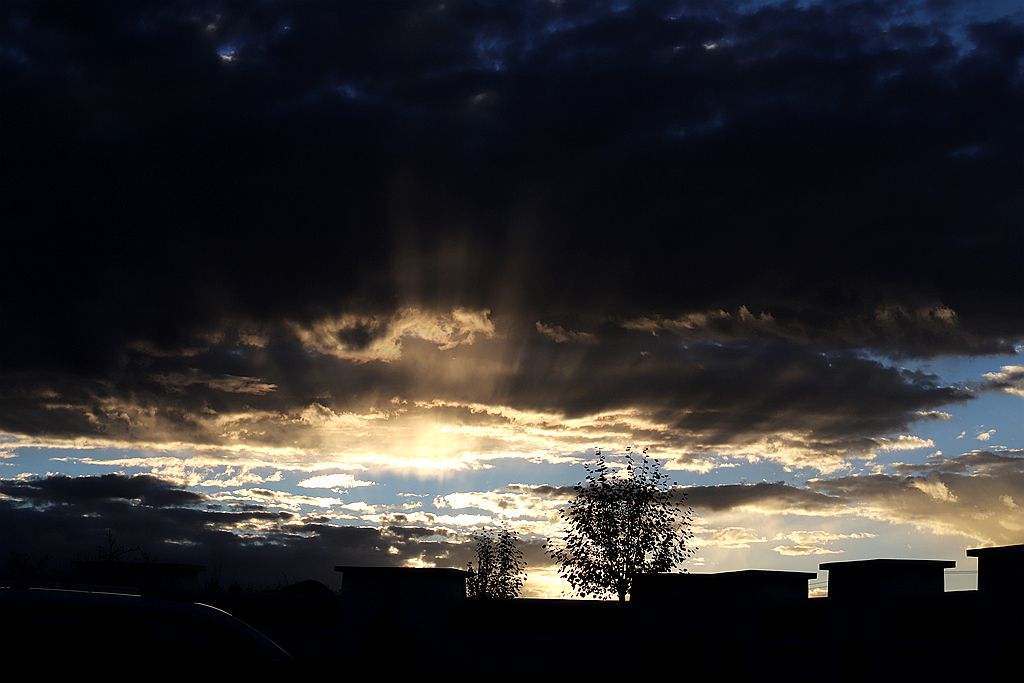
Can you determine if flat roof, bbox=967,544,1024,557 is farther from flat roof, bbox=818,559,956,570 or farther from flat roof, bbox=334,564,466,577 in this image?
flat roof, bbox=334,564,466,577

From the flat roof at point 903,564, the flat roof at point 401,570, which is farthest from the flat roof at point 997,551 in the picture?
the flat roof at point 401,570

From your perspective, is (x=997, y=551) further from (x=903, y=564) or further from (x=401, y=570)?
(x=401, y=570)

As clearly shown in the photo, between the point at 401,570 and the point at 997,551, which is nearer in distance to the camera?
the point at 997,551

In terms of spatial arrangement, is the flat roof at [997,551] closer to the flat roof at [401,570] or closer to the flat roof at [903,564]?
the flat roof at [903,564]

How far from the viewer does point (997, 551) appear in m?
22.3

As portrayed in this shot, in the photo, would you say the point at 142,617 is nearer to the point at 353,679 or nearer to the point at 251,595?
the point at 353,679

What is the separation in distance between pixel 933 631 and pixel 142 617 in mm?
21662

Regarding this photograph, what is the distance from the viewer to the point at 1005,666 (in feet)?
72.0

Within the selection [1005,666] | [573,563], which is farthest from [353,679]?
[573,563]

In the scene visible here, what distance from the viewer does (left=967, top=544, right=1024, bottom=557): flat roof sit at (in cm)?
2181

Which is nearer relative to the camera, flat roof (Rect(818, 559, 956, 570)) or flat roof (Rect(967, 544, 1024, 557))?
flat roof (Rect(967, 544, 1024, 557))

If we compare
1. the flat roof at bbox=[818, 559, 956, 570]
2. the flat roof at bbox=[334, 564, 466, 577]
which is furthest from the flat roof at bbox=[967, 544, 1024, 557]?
the flat roof at bbox=[334, 564, 466, 577]

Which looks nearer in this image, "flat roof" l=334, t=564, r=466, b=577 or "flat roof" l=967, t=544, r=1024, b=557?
"flat roof" l=967, t=544, r=1024, b=557

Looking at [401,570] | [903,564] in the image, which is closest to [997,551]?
[903,564]
